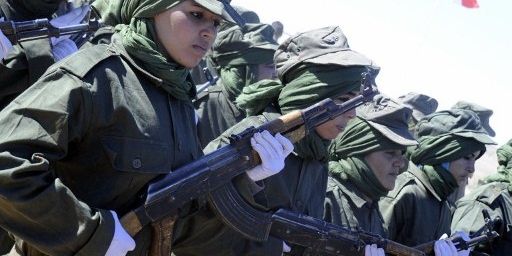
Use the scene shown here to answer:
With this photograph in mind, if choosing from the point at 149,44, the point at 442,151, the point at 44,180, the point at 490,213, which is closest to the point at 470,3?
the point at 442,151

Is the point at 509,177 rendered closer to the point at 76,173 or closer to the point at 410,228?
the point at 410,228

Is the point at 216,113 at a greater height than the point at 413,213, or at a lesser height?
greater

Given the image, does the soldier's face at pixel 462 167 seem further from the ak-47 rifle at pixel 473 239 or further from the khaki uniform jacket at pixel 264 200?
the khaki uniform jacket at pixel 264 200

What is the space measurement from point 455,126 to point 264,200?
368cm

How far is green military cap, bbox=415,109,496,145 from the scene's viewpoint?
7.10m

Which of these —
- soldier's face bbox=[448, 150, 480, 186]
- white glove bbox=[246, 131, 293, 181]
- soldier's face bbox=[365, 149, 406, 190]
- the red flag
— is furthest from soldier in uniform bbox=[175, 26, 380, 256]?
the red flag

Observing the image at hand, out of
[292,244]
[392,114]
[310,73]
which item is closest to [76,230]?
[292,244]

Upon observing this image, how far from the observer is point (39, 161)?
279 centimetres

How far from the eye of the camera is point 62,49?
4.99 meters

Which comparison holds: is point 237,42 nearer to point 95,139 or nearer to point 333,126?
point 333,126

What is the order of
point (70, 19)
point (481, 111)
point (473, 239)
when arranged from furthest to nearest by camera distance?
1. point (481, 111)
2. point (473, 239)
3. point (70, 19)

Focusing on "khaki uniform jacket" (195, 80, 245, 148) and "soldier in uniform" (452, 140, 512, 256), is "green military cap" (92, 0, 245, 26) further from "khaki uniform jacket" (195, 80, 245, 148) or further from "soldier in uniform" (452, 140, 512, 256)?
"soldier in uniform" (452, 140, 512, 256)

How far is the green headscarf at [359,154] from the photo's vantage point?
217 inches

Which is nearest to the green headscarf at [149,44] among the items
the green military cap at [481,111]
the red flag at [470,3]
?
the green military cap at [481,111]
